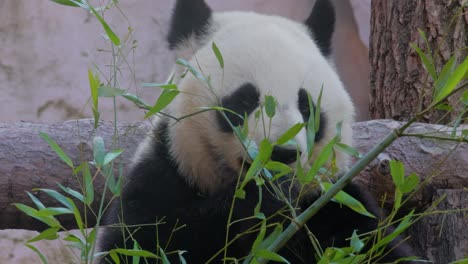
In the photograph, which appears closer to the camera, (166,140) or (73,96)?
(166,140)

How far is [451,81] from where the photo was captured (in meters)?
1.33

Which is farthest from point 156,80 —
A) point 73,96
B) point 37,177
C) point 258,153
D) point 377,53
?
point 258,153

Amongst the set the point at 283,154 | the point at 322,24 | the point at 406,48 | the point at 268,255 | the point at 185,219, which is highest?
the point at 322,24

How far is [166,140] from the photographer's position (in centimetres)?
212

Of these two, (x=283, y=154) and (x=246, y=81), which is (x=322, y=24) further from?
(x=283, y=154)

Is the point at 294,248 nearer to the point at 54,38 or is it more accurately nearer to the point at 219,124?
the point at 219,124

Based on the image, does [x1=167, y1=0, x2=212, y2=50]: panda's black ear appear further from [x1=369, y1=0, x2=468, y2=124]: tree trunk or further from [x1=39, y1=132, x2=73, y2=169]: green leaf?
[x1=369, y1=0, x2=468, y2=124]: tree trunk

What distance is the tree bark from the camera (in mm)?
2543

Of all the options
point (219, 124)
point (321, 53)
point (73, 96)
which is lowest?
point (73, 96)

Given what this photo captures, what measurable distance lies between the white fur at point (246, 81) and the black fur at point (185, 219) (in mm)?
57

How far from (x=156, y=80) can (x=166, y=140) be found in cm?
351

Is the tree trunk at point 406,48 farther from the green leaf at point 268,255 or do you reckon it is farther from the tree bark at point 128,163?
the green leaf at point 268,255

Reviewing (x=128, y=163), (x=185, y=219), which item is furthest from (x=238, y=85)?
(x=128, y=163)

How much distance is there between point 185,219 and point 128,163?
0.63 m
